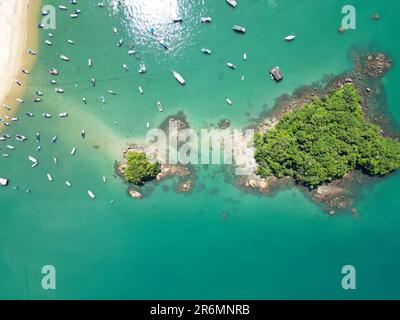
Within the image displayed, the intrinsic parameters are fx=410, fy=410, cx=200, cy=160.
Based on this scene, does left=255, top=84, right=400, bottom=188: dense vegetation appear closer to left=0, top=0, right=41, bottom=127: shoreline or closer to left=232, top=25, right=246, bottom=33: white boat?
left=232, top=25, right=246, bottom=33: white boat

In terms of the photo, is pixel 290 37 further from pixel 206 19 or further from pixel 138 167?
pixel 138 167

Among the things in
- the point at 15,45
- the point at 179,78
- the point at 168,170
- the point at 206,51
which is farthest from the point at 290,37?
the point at 15,45

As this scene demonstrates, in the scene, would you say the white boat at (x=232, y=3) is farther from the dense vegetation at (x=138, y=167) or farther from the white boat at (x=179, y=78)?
the dense vegetation at (x=138, y=167)

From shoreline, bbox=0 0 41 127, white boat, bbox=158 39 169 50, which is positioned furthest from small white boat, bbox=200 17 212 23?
shoreline, bbox=0 0 41 127

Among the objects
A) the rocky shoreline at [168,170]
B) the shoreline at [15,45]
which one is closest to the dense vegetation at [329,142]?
the rocky shoreline at [168,170]
